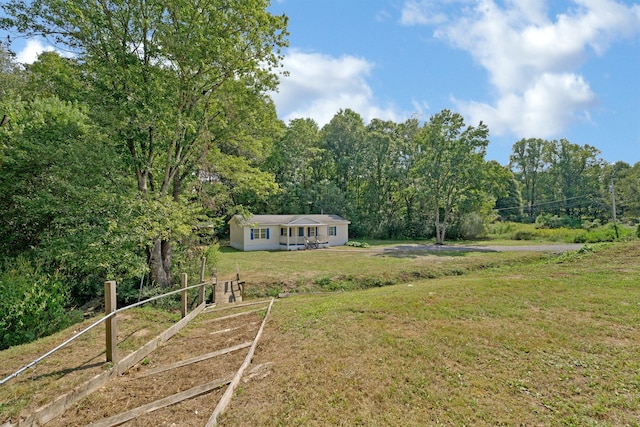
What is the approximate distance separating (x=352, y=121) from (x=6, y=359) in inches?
1458

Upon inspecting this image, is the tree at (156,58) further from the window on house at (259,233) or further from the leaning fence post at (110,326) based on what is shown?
the window on house at (259,233)

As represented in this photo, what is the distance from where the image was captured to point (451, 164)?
27.3 metres

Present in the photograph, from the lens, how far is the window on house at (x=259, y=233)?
24.5 m

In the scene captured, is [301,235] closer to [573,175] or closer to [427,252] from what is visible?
[427,252]

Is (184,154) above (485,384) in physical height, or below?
above

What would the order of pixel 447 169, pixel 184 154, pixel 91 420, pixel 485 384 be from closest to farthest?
pixel 91 420, pixel 485 384, pixel 184 154, pixel 447 169

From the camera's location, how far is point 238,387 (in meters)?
3.91

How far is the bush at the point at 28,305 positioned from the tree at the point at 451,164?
26675 mm

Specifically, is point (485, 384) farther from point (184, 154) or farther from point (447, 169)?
point (447, 169)

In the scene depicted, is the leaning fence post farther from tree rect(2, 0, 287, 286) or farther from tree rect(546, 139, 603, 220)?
tree rect(546, 139, 603, 220)

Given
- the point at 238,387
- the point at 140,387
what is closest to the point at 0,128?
the point at 140,387

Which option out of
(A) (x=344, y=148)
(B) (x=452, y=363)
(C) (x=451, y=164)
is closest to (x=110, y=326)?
(B) (x=452, y=363)

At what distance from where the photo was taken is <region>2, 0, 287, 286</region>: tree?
8984mm

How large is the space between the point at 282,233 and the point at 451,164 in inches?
663
